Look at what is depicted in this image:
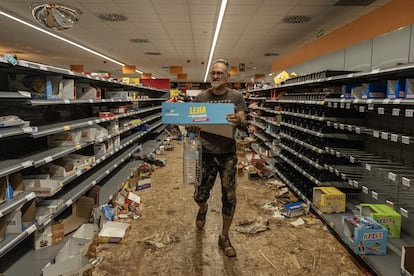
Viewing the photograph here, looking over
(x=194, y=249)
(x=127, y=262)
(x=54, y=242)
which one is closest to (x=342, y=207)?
(x=194, y=249)

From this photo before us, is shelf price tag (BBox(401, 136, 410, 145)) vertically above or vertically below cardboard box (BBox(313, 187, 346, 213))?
above

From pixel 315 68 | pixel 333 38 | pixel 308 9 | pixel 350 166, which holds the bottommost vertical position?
pixel 350 166

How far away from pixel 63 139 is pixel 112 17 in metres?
4.18

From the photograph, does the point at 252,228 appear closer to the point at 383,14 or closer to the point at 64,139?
the point at 64,139

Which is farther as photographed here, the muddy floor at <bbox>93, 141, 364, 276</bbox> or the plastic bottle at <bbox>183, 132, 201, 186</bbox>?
the plastic bottle at <bbox>183, 132, 201, 186</bbox>

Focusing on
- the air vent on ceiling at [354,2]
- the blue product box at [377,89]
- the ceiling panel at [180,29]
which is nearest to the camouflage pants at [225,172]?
the blue product box at [377,89]

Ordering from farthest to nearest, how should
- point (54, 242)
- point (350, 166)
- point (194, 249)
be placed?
point (350, 166)
point (194, 249)
point (54, 242)

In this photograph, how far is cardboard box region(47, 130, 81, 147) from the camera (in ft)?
10.8

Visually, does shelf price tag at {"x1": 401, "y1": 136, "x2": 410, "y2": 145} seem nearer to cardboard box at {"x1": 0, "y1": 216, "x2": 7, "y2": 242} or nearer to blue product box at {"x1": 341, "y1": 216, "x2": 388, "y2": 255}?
blue product box at {"x1": 341, "y1": 216, "x2": 388, "y2": 255}

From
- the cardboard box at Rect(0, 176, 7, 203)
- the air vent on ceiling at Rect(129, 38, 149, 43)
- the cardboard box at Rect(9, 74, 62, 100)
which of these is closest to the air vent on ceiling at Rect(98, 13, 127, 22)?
the air vent on ceiling at Rect(129, 38, 149, 43)

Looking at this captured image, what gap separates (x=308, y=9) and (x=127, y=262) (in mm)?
5436

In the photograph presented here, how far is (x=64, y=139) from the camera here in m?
3.33

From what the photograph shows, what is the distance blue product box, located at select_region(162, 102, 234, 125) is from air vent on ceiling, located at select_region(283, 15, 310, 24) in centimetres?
464

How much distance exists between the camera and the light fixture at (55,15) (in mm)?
3152
